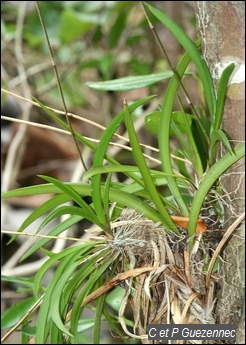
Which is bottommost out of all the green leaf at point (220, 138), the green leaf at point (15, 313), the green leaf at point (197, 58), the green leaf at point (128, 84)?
the green leaf at point (15, 313)

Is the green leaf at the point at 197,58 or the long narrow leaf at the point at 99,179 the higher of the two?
the green leaf at the point at 197,58

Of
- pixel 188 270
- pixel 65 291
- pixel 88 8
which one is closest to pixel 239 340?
pixel 188 270

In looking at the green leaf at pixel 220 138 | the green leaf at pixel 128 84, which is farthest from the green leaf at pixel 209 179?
the green leaf at pixel 128 84

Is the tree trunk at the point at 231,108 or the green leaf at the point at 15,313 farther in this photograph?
the green leaf at the point at 15,313

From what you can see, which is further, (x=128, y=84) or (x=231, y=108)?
(x=128, y=84)

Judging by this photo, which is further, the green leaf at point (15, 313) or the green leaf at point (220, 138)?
the green leaf at point (15, 313)

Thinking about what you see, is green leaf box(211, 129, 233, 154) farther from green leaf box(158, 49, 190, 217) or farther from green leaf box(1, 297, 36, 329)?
green leaf box(1, 297, 36, 329)

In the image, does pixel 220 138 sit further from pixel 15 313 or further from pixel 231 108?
pixel 15 313

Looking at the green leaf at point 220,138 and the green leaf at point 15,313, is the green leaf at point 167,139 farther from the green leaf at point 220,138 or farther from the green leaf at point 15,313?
the green leaf at point 15,313

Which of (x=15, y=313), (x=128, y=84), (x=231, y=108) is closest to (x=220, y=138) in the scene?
(x=231, y=108)

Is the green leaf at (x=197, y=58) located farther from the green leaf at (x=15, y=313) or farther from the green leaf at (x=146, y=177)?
the green leaf at (x=15, y=313)

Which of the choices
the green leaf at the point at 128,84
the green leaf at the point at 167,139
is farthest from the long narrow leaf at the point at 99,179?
the green leaf at the point at 128,84
